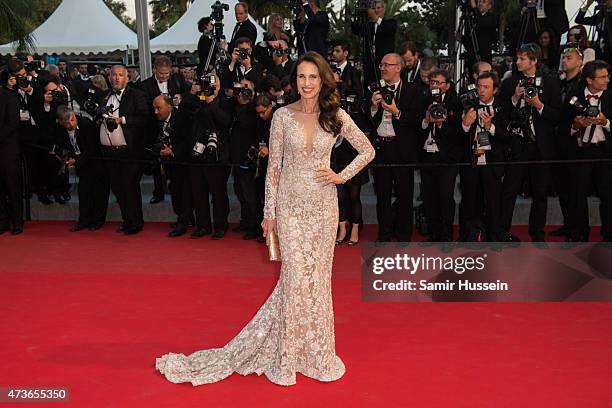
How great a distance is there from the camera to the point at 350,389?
4379 millimetres

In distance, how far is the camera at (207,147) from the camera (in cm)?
795

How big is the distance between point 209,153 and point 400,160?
1.92 metres

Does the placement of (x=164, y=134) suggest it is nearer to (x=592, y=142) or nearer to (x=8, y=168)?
(x=8, y=168)

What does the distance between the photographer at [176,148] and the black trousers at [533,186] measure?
3.23 m

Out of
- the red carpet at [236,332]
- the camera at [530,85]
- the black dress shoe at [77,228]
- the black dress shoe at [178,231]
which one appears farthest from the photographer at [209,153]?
the camera at [530,85]

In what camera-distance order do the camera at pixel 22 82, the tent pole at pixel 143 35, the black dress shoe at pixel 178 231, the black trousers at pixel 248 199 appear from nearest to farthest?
the black trousers at pixel 248 199 → the black dress shoe at pixel 178 231 → the camera at pixel 22 82 → the tent pole at pixel 143 35

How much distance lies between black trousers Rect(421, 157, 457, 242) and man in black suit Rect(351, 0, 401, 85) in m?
2.22

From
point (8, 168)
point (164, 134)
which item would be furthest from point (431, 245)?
point (8, 168)

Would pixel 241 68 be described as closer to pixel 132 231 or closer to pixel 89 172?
pixel 89 172

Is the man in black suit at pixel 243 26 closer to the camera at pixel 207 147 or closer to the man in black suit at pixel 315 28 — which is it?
the man in black suit at pixel 315 28

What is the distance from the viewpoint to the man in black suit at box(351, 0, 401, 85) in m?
9.54

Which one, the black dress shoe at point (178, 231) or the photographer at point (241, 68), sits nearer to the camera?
the black dress shoe at point (178, 231)

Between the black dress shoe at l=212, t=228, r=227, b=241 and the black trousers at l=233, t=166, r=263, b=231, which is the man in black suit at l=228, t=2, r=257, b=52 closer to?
the black trousers at l=233, t=166, r=263, b=231

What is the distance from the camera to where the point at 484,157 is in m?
7.31
